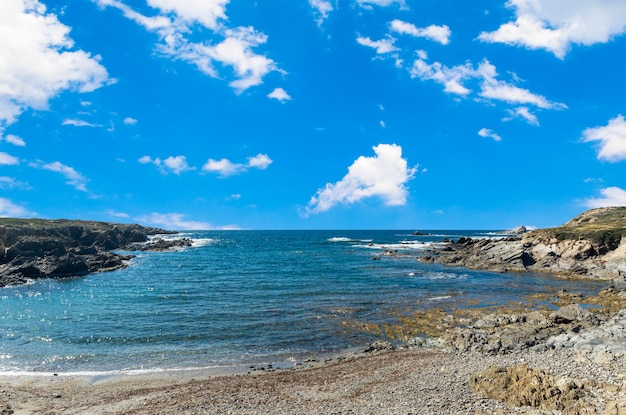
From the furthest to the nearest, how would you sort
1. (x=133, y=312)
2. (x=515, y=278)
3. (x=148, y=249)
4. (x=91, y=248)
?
(x=148, y=249), (x=91, y=248), (x=515, y=278), (x=133, y=312)

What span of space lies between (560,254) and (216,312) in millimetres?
67581

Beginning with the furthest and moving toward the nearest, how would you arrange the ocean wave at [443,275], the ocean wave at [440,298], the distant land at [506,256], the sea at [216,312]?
the distant land at [506,256]
the ocean wave at [443,275]
the ocean wave at [440,298]
the sea at [216,312]

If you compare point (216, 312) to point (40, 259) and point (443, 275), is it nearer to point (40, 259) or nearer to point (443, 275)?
point (443, 275)

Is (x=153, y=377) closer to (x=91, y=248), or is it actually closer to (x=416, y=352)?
(x=416, y=352)

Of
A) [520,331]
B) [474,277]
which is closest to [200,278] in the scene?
[474,277]

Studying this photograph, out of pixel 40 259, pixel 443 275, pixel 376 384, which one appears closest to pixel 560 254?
pixel 443 275

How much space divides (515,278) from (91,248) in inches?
3614

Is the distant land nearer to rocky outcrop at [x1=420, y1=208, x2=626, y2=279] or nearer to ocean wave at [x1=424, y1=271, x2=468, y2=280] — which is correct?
rocky outcrop at [x1=420, y1=208, x2=626, y2=279]

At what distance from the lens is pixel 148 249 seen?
432 feet

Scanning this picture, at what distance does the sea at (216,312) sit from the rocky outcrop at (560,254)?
24.1 feet

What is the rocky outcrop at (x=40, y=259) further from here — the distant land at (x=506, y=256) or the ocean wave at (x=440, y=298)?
the ocean wave at (x=440, y=298)

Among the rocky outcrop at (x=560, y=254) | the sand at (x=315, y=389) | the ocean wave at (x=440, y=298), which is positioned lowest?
the sand at (x=315, y=389)

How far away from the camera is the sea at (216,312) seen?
92.6 feet

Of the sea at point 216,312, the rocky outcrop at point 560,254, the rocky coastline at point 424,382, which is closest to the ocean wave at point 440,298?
the sea at point 216,312
